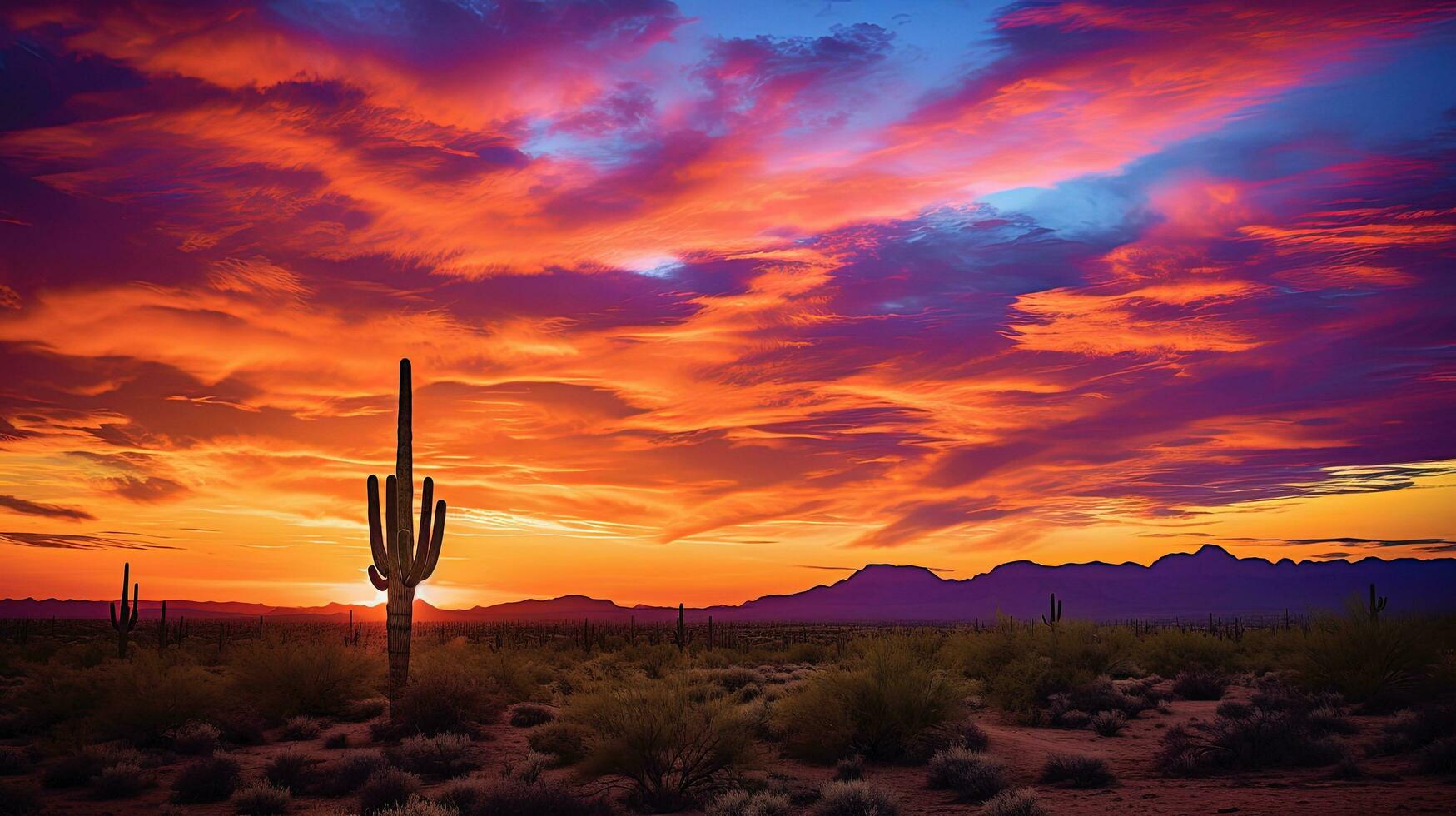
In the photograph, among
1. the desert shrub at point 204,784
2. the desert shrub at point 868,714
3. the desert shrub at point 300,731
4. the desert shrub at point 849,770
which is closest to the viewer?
the desert shrub at point 204,784

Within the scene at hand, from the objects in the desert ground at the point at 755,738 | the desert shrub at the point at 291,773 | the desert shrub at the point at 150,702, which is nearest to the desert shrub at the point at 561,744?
the desert ground at the point at 755,738

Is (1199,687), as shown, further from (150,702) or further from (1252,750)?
(150,702)

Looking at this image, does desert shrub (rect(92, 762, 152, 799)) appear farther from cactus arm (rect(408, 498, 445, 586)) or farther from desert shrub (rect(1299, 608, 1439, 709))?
desert shrub (rect(1299, 608, 1439, 709))

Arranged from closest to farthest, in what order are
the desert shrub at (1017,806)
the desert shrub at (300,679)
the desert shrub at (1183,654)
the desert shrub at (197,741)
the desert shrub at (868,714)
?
the desert shrub at (1017,806) < the desert shrub at (868,714) < the desert shrub at (197,741) < the desert shrub at (300,679) < the desert shrub at (1183,654)

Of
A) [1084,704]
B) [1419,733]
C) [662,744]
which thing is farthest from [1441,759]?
→ [662,744]

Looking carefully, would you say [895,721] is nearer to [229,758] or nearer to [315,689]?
[229,758]

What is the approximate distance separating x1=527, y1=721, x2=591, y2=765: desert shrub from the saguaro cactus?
5.60 meters

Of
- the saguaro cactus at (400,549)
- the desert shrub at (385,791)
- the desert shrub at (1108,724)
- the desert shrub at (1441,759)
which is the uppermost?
the saguaro cactus at (400,549)

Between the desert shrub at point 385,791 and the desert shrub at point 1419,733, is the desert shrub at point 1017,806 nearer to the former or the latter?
the desert shrub at point 1419,733

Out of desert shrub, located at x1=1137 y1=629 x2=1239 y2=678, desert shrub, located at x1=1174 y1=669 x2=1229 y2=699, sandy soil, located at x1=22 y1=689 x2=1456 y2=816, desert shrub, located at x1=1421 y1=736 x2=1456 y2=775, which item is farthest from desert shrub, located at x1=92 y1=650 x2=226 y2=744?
desert shrub, located at x1=1137 y1=629 x2=1239 y2=678

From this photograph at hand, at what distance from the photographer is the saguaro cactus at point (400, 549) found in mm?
26922

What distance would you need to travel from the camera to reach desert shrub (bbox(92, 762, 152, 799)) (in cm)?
1839

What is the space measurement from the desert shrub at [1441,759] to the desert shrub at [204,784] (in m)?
21.6

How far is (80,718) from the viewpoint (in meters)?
25.4
